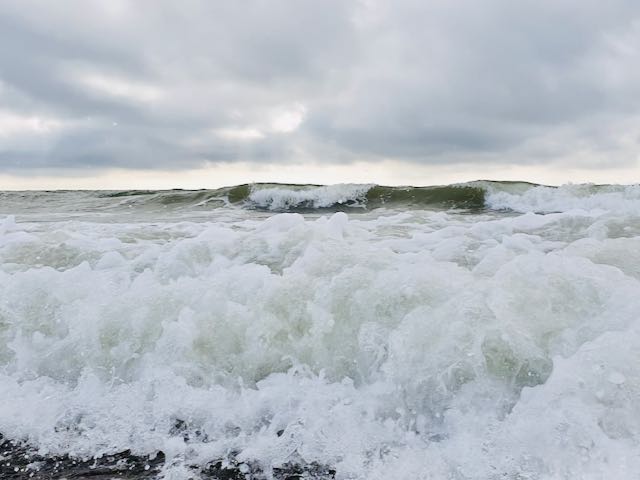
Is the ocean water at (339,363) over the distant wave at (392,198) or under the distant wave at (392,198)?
under

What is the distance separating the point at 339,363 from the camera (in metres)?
2.86

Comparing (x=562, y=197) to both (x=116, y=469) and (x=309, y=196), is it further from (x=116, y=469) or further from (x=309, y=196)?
(x=116, y=469)

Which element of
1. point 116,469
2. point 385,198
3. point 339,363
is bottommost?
point 116,469

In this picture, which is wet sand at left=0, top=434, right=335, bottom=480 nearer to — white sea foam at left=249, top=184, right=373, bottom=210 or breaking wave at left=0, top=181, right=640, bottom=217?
breaking wave at left=0, top=181, right=640, bottom=217

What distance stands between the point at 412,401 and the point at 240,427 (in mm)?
840

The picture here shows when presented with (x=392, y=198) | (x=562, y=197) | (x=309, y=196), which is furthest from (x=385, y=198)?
(x=562, y=197)

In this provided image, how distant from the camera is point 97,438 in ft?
7.99

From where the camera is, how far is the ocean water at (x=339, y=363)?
219 centimetres

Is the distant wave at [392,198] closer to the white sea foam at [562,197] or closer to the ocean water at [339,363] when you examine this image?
the white sea foam at [562,197]

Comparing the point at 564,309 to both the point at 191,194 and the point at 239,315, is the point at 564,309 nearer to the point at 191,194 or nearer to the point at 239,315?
the point at 239,315

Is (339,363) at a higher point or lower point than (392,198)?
lower

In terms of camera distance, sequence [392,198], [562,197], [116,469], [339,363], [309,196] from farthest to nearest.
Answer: [309,196] → [392,198] → [562,197] → [339,363] → [116,469]

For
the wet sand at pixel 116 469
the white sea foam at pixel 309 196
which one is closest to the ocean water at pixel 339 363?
the wet sand at pixel 116 469

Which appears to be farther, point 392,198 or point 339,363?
point 392,198
